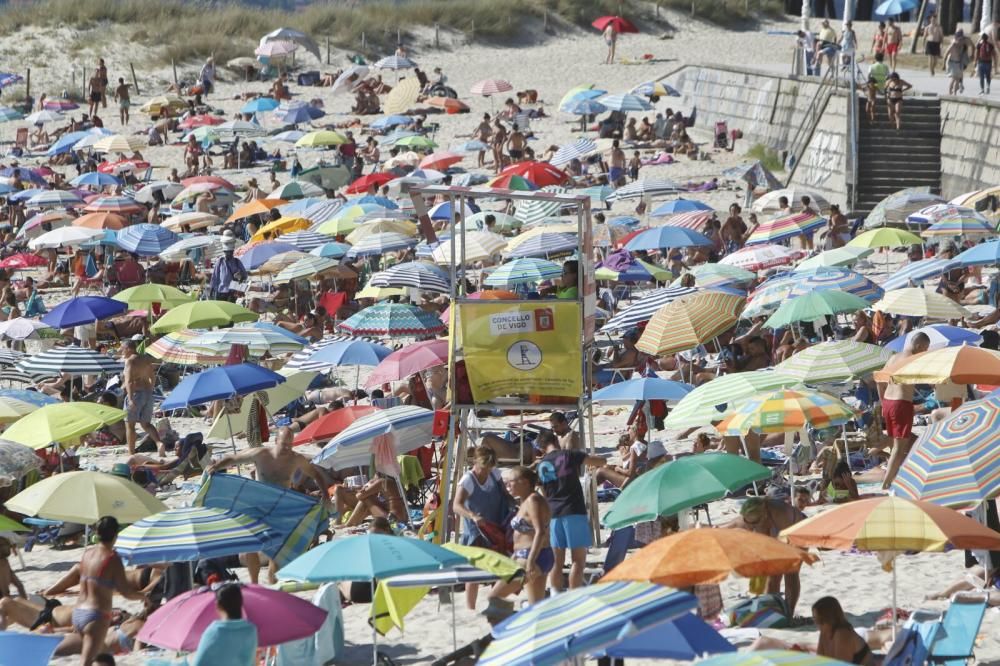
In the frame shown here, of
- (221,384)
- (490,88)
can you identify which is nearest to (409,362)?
(221,384)

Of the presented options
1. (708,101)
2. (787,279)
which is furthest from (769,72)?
(787,279)

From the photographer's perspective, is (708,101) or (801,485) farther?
(708,101)

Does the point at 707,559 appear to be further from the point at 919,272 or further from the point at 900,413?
the point at 919,272

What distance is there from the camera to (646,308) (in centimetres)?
1562

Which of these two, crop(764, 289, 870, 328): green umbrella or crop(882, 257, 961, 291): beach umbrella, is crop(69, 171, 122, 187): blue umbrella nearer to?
crop(882, 257, 961, 291): beach umbrella

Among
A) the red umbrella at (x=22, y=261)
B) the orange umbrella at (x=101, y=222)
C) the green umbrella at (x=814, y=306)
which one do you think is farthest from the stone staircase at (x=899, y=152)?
the red umbrella at (x=22, y=261)

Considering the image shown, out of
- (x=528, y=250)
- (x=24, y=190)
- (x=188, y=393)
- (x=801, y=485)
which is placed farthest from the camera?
(x=24, y=190)

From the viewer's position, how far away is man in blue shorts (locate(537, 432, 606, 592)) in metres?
9.52

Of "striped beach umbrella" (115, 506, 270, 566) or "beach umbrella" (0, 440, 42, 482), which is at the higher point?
"striped beach umbrella" (115, 506, 270, 566)

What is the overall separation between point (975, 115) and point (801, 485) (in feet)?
46.5

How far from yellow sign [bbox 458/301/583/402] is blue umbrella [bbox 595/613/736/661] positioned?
166 inches

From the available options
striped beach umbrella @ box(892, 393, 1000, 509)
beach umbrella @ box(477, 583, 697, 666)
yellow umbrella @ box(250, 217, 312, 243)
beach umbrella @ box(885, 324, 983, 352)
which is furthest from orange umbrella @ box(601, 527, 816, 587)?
yellow umbrella @ box(250, 217, 312, 243)

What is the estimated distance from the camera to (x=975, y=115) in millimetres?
24516

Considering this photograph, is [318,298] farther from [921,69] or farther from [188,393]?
[921,69]
